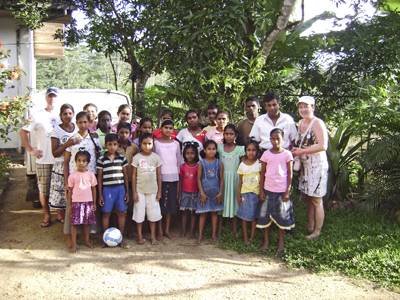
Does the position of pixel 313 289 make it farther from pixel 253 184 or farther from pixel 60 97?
pixel 60 97

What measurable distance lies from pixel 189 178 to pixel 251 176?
739 millimetres

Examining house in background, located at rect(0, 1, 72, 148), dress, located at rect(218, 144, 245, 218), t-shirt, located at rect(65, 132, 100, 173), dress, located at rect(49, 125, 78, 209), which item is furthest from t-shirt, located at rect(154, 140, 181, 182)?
house in background, located at rect(0, 1, 72, 148)

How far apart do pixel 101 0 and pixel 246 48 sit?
11.7ft

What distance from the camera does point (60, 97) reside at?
6.57 meters

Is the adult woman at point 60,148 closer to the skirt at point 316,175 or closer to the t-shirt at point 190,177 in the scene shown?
the t-shirt at point 190,177

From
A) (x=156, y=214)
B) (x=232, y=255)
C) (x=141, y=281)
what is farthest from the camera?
(x=156, y=214)

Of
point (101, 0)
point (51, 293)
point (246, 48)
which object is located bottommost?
point (51, 293)

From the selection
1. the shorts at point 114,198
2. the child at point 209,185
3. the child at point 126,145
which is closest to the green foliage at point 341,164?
the child at point 209,185

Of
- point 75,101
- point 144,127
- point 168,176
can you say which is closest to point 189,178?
point 168,176

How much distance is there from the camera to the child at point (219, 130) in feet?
17.2

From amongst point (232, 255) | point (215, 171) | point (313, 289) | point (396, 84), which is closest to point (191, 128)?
point (215, 171)

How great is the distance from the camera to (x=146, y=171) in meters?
4.92

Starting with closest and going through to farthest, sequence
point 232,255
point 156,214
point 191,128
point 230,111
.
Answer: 1. point 232,255
2. point 156,214
3. point 191,128
4. point 230,111

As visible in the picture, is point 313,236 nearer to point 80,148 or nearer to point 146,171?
point 146,171
